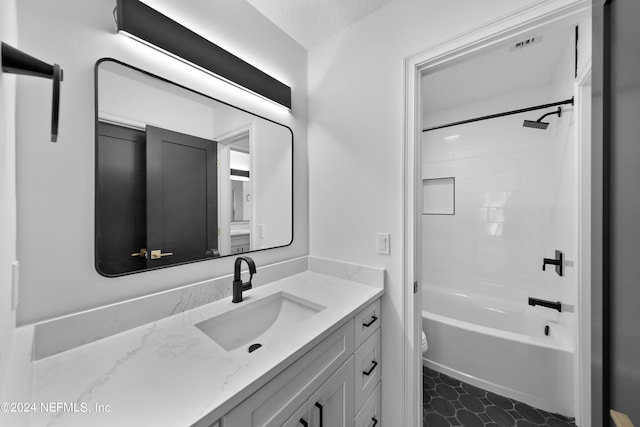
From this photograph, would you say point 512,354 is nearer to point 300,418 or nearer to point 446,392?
point 446,392

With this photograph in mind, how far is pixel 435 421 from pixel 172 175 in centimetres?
200

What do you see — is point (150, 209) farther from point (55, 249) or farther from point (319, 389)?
point (319, 389)

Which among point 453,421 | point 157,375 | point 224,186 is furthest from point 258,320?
point 453,421

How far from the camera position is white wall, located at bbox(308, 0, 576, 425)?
1176 mm

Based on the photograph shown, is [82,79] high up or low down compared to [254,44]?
down

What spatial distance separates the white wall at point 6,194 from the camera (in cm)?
46

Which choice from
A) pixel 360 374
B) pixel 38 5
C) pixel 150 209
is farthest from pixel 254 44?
pixel 360 374

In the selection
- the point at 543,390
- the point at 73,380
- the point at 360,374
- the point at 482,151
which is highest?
the point at 482,151

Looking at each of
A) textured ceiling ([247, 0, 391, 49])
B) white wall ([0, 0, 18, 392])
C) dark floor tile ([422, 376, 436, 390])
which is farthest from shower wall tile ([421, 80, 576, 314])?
white wall ([0, 0, 18, 392])

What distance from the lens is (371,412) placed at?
115cm

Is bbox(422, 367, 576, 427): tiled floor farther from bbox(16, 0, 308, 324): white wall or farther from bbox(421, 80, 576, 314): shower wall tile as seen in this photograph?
bbox(16, 0, 308, 324): white wall

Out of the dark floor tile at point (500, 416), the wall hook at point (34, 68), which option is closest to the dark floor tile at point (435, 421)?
the dark floor tile at point (500, 416)

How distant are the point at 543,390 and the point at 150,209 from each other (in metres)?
2.47

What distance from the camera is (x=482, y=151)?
2307 millimetres
